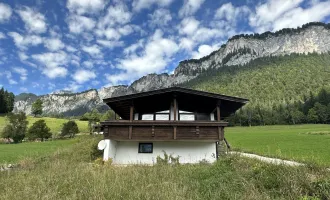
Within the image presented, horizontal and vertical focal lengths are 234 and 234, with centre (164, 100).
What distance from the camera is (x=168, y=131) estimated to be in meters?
15.2

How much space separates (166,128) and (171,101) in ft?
10.6

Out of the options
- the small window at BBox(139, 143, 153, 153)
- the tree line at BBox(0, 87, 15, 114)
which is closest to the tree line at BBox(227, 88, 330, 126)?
the small window at BBox(139, 143, 153, 153)

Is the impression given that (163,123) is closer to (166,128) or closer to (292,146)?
(166,128)

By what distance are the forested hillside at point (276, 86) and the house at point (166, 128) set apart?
82868 mm

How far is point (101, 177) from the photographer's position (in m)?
7.50

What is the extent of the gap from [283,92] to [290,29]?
10274 cm

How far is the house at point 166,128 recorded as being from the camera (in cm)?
1510

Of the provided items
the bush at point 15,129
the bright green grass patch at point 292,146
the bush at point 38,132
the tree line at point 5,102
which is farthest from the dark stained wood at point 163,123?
the tree line at point 5,102

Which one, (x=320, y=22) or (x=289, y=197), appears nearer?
(x=289, y=197)

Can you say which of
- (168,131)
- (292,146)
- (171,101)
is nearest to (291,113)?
(292,146)

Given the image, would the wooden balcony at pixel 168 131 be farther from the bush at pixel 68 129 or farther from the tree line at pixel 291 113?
the tree line at pixel 291 113

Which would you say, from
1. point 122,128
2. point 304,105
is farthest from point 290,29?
point 122,128

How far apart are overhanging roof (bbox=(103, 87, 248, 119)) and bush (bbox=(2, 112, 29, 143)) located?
3895 cm

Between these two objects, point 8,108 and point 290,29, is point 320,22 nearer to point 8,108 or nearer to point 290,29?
point 290,29
